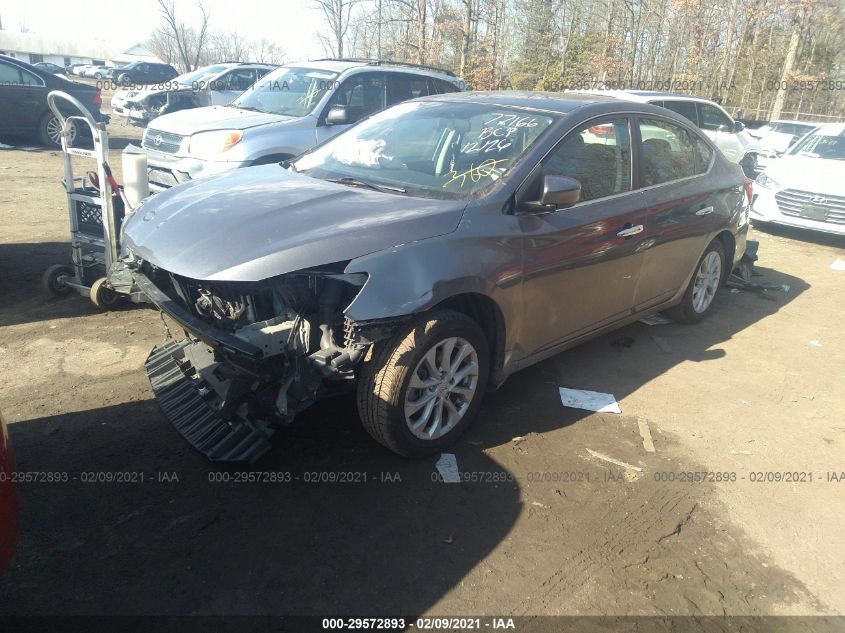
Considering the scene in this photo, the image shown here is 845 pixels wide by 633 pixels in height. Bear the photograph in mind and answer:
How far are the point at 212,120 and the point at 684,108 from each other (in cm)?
830

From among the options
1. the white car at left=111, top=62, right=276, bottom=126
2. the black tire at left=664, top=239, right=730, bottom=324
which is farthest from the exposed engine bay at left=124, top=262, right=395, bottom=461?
the white car at left=111, top=62, right=276, bottom=126

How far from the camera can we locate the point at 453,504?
319 centimetres

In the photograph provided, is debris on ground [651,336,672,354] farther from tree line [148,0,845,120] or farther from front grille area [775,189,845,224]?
tree line [148,0,845,120]

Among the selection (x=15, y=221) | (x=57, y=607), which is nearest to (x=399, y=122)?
(x=57, y=607)

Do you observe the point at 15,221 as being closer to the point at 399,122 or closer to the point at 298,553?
the point at 399,122

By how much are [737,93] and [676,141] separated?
31.7m

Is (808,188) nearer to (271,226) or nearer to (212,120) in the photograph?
(212,120)

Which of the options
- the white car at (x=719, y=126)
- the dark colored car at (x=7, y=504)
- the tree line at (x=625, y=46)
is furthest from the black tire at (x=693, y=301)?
the tree line at (x=625, y=46)

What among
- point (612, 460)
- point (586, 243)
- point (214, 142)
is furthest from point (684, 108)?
point (612, 460)

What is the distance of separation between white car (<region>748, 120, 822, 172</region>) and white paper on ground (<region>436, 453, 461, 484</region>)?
12297 millimetres

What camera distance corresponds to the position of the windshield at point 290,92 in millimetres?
8555

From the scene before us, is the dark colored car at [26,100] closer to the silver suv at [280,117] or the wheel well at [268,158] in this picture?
the silver suv at [280,117]

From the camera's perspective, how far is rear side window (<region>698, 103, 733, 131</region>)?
1242cm

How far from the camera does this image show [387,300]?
3018mm
